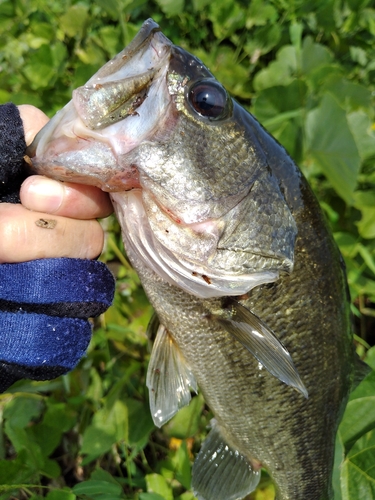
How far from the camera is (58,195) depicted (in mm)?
983

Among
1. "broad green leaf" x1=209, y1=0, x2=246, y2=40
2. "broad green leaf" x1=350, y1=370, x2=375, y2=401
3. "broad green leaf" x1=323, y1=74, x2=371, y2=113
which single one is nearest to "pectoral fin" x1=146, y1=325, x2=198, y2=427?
"broad green leaf" x1=350, y1=370, x2=375, y2=401

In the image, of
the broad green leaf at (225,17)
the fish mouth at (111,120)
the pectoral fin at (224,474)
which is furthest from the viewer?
the broad green leaf at (225,17)

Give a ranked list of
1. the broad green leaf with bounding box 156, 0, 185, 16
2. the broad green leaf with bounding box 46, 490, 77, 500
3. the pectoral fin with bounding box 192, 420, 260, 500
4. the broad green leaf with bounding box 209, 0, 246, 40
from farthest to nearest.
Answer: the broad green leaf with bounding box 209, 0, 246, 40, the broad green leaf with bounding box 156, 0, 185, 16, the pectoral fin with bounding box 192, 420, 260, 500, the broad green leaf with bounding box 46, 490, 77, 500

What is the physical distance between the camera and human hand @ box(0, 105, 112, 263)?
0.97 meters

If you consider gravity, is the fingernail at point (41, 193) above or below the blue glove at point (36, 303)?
above

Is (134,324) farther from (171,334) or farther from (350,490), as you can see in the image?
(350,490)

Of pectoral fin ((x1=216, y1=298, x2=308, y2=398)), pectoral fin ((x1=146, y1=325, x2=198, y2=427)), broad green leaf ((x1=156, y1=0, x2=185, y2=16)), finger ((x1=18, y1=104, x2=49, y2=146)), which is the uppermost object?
broad green leaf ((x1=156, y1=0, x2=185, y2=16))

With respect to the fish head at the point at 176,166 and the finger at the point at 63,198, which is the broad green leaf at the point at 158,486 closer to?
the fish head at the point at 176,166

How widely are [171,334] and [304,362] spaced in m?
0.43

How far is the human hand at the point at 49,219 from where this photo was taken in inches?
38.1

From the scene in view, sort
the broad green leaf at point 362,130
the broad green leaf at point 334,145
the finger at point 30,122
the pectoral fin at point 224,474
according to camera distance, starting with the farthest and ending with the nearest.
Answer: the broad green leaf at point 362,130
the broad green leaf at point 334,145
the pectoral fin at point 224,474
the finger at point 30,122

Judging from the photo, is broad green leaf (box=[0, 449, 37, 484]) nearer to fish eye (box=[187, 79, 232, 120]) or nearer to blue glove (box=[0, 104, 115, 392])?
blue glove (box=[0, 104, 115, 392])

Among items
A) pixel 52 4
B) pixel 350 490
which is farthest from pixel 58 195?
pixel 52 4

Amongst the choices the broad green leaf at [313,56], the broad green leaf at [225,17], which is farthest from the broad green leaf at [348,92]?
the broad green leaf at [225,17]
